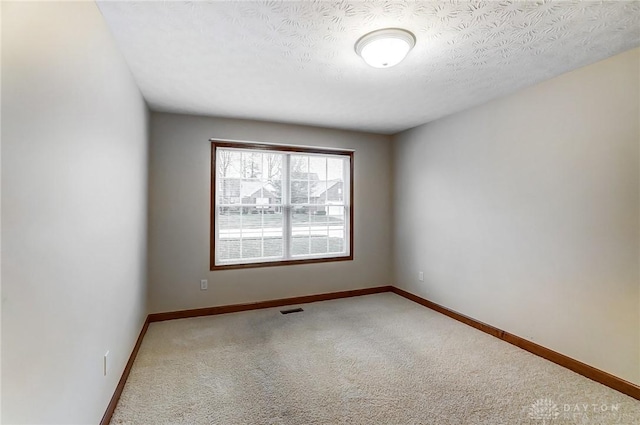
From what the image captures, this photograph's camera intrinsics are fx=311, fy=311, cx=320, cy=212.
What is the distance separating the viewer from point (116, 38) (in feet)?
6.68

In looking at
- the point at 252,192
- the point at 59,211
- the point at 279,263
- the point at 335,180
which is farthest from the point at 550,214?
the point at 59,211

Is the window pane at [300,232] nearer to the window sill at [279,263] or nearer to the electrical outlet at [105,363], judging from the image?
the window sill at [279,263]

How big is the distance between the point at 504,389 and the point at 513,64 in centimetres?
246

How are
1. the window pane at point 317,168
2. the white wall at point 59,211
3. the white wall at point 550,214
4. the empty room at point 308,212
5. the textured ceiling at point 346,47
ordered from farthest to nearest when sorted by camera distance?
the window pane at point 317,168 → the white wall at point 550,214 → the textured ceiling at point 346,47 → the empty room at point 308,212 → the white wall at point 59,211

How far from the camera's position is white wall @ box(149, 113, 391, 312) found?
3.62m

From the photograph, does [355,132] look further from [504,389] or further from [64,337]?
[64,337]

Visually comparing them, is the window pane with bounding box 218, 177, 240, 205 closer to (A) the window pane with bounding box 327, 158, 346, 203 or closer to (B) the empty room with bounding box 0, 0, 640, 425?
(B) the empty room with bounding box 0, 0, 640, 425

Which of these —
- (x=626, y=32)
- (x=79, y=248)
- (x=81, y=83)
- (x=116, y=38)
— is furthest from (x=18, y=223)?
(x=626, y=32)

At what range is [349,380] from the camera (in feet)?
7.82

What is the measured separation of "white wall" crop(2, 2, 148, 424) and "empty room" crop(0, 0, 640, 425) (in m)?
0.01

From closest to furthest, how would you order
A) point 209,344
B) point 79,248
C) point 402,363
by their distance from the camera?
point 79,248 → point 402,363 → point 209,344

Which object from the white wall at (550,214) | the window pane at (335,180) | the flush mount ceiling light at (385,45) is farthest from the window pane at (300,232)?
the flush mount ceiling light at (385,45)

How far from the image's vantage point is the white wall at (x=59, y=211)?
0.96 m

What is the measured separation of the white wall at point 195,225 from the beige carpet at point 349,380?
0.48 meters
